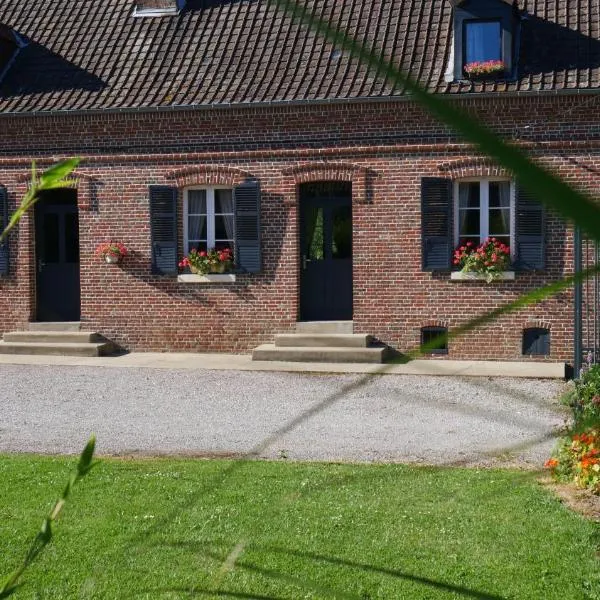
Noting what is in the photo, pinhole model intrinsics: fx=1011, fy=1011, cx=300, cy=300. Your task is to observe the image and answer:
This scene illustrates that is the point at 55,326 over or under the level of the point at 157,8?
under

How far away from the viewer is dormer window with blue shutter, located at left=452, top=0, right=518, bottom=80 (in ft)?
45.0

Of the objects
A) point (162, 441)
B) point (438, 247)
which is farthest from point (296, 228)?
point (162, 441)

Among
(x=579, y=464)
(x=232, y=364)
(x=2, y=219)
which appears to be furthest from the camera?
(x=2, y=219)

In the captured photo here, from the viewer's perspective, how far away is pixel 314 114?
14492mm

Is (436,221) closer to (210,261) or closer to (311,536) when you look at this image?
(210,261)

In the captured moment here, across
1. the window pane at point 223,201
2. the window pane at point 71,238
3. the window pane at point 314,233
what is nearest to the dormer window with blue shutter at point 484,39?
the window pane at point 314,233

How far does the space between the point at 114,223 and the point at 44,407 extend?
5163 mm

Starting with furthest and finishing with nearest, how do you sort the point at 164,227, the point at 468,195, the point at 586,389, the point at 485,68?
the point at 164,227 < the point at 468,195 < the point at 485,68 < the point at 586,389

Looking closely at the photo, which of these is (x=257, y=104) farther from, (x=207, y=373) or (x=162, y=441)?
(x=162, y=441)

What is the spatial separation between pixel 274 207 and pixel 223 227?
88 cm

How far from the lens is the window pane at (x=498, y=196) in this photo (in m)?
14.1

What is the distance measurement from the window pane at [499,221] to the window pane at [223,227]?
12.6ft

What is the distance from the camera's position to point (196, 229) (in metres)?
15.2

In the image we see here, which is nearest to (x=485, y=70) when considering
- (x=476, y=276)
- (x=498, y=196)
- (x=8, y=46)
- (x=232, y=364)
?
(x=498, y=196)
